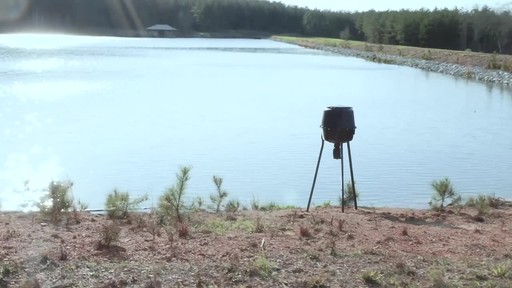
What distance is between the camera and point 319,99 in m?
21.4

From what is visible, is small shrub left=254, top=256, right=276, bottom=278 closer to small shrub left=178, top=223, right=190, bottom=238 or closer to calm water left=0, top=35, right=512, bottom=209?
small shrub left=178, top=223, right=190, bottom=238

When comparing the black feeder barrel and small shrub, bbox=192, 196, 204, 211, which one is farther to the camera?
small shrub, bbox=192, 196, 204, 211

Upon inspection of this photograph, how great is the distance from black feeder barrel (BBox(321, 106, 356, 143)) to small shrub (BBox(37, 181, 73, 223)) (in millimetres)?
2431

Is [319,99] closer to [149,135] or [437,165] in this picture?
[149,135]

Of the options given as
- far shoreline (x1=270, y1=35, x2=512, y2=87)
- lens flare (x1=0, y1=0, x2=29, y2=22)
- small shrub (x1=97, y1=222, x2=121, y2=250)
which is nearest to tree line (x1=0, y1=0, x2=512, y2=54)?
lens flare (x1=0, y1=0, x2=29, y2=22)

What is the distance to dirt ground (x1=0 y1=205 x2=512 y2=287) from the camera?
4.44 m

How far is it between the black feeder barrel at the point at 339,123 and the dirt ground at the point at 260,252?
748 mm

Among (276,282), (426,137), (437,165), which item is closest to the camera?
(276,282)

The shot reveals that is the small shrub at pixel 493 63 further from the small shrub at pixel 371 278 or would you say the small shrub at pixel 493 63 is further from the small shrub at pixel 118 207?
the small shrub at pixel 371 278

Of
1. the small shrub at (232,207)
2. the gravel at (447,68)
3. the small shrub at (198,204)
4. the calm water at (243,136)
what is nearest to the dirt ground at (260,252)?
the small shrub at (232,207)

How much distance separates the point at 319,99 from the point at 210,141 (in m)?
8.78

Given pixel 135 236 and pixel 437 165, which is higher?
pixel 135 236

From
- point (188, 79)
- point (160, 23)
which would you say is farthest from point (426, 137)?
point (160, 23)

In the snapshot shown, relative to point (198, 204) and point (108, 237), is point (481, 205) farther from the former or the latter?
point (108, 237)
